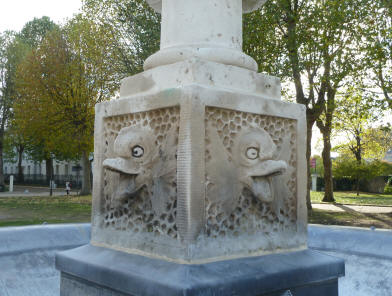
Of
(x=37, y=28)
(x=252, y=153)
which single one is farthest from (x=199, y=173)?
(x=37, y=28)

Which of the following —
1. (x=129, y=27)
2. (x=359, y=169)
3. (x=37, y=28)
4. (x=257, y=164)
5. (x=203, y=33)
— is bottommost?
(x=257, y=164)

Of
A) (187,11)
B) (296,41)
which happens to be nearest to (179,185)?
(187,11)

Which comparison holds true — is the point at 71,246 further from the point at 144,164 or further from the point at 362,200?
the point at 362,200

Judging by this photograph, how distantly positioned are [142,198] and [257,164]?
2.65ft

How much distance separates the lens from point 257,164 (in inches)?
107

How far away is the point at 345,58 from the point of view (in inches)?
624

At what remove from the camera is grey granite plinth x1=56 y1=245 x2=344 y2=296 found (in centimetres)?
221

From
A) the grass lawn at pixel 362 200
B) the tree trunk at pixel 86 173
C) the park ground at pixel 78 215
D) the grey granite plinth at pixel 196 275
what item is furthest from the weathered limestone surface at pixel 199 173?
the tree trunk at pixel 86 173

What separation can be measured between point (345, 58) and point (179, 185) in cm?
1509

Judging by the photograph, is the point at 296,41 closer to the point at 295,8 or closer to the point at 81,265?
the point at 295,8

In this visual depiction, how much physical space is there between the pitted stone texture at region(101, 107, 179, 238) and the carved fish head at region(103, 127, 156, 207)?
0.15ft

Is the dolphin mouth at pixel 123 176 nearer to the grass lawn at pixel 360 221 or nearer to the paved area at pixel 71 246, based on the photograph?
the paved area at pixel 71 246

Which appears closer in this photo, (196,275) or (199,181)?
(196,275)

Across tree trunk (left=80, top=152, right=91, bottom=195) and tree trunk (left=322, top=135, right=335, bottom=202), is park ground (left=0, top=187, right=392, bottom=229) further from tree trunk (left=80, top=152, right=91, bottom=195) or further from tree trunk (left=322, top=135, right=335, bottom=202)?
tree trunk (left=80, top=152, right=91, bottom=195)
